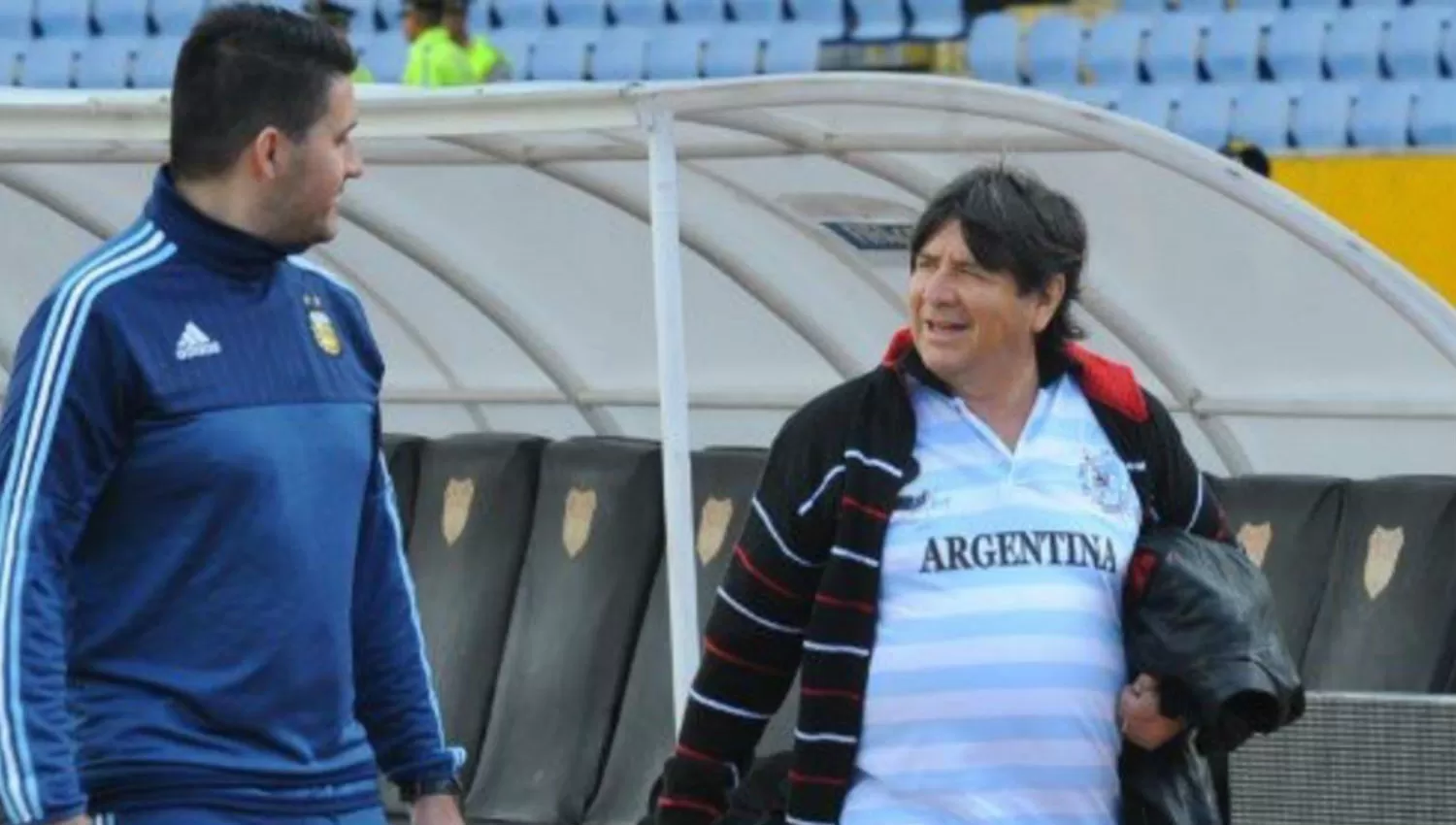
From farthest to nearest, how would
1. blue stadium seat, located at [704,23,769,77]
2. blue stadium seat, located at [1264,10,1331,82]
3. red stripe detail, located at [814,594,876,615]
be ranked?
blue stadium seat, located at [704,23,769,77] < blue stadium seat, located at [1264,10,1331,82] < red stripe detail, located at [814,594,876,615]

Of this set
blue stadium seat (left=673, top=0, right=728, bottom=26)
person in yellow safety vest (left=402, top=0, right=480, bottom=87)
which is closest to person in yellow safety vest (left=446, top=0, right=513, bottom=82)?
person in yellow safety vest (left=402, top=0, right=480, bottom=87)

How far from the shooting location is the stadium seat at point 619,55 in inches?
764

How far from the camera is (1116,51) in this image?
→ 1806 centimetres

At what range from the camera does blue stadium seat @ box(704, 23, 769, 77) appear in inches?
749

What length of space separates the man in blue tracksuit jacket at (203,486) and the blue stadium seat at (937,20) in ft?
47.4

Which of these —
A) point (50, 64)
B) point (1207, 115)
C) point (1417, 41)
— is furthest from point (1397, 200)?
point (50, 64)

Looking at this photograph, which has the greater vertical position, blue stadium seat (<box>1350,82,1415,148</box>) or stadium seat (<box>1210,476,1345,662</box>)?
blue stadium seat (<box>1350,82,1415,148</box>)

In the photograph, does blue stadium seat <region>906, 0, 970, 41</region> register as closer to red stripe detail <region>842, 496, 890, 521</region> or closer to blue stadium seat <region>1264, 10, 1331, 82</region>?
blue stadium seat <region>1264, 10, 1331, 82</region>

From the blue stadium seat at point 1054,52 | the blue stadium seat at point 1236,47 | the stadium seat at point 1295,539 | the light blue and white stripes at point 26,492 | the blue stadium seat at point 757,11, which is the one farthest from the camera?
the blue stadium seat at point 757,11

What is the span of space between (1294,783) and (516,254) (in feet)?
13.7

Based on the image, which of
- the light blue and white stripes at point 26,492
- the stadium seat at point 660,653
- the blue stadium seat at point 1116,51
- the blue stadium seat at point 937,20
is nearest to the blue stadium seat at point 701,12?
the blue stadium seat at point 937,20

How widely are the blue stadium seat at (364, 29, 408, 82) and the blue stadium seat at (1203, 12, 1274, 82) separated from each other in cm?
423

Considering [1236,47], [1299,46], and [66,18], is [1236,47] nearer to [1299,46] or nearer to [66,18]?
[1299,46]

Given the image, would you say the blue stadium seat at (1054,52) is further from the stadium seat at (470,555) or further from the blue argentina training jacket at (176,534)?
the blue argentina training jacket at (176,534)
